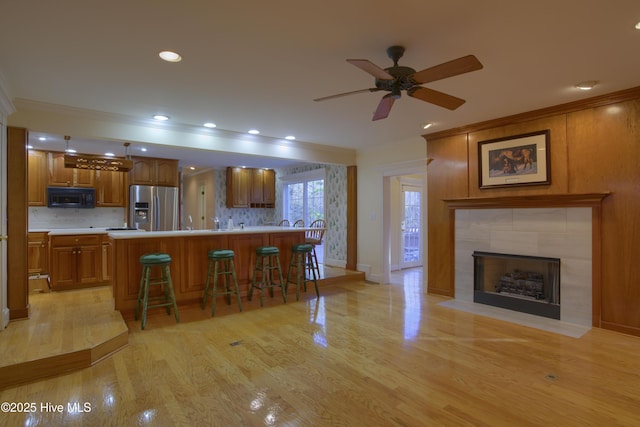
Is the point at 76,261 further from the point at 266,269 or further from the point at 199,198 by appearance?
the point at 199,198

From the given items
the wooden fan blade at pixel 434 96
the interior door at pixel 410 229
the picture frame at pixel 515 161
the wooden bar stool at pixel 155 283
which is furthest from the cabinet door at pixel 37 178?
the picture frame at pixel 515 161

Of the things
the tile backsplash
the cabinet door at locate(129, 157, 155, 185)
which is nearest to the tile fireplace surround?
the cabinet door at locate(129, 157, 155, 185)

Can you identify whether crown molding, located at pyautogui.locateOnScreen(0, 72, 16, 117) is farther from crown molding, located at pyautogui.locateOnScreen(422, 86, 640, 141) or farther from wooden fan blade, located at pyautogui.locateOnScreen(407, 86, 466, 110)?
crown molding, located at pyautogui.locateOnScreen(422, 86, 640, 141)

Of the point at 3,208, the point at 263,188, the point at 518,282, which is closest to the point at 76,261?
the point at 3,208

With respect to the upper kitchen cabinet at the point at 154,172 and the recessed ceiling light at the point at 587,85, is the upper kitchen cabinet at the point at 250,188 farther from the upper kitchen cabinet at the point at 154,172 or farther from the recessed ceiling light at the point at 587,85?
the recessed ceiling light at the point at 587,85

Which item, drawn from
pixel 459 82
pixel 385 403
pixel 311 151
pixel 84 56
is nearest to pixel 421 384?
pixel 385 403

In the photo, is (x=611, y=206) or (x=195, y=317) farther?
(x=195, y=317)

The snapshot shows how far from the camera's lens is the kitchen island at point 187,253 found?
386cm

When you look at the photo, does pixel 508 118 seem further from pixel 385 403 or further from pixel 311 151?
pixel 385 403

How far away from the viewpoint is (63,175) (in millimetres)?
5594

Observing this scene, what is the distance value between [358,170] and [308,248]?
2096 millimetres

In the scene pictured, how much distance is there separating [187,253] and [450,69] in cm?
365

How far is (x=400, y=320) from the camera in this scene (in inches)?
150

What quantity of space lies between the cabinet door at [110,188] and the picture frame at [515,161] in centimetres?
598
